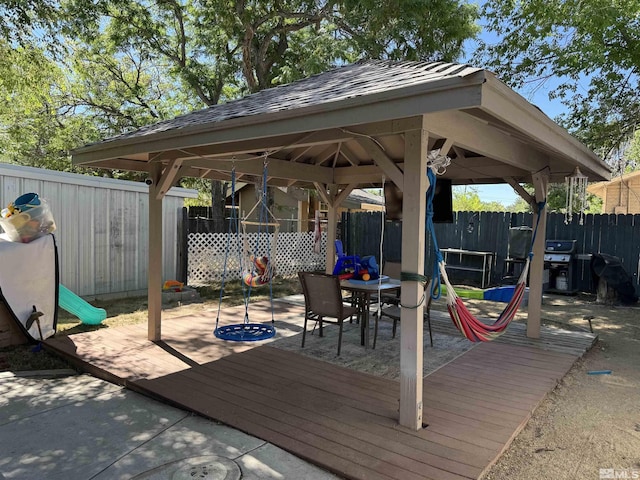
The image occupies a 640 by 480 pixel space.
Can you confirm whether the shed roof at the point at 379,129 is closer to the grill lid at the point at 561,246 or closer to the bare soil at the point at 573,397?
the bare soil at the point at 573,397

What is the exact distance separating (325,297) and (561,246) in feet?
20.9

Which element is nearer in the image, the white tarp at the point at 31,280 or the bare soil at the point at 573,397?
the bare soil at the point at 573,397

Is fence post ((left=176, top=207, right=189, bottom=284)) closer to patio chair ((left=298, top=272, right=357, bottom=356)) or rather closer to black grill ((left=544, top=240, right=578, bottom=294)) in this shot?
patio chair ((left=298, top=272, right=357, bottom=356))

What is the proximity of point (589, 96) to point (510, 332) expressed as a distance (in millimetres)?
5865

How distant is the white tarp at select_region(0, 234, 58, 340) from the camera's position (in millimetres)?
4367

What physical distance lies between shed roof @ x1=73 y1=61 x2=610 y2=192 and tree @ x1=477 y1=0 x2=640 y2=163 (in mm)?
3668

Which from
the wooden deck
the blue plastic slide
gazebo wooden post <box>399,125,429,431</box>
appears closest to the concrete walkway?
the wooden deck

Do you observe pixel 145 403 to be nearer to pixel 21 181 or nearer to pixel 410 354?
pixel 410 354

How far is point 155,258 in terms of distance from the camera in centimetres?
446

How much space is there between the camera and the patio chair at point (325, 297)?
3.98 metres

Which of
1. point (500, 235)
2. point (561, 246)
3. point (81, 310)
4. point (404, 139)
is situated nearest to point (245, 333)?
point (81, 310)

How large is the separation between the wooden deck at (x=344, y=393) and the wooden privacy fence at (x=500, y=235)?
4.19 m

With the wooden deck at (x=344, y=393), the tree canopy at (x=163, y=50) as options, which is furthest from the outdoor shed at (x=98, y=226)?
the wooden deck at (x=344, y=393)

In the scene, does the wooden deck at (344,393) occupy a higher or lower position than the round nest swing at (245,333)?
lower
